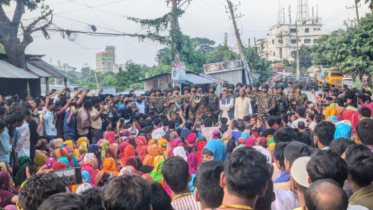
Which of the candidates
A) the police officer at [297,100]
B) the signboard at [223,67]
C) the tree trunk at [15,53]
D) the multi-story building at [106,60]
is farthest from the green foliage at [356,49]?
the multi-story building at [106,60]

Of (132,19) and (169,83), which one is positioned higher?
(132,19)

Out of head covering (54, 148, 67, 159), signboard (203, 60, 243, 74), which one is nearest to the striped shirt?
head covering (54, 148, 67, 159)

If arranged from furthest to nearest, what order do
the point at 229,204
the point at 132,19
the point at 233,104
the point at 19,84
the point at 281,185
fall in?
1. the point at 132,19
2. the point at 19,84
3. the point at 233,104
4. the point at 281,185
5. the point at 229,204

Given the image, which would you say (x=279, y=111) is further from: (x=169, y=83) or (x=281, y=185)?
(x=169, y=83)

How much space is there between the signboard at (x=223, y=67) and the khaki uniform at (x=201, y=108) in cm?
1738

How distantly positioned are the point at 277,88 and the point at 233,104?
4.64 ft

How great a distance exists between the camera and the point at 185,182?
337 cm

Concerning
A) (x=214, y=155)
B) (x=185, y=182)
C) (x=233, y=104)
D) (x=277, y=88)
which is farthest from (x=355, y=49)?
(x=185, y=182)

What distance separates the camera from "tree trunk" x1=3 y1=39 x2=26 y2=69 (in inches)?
685

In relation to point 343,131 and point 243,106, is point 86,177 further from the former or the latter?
point 243,106

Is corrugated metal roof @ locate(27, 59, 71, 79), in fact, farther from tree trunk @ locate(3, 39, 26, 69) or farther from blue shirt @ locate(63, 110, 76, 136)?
blue shirt @ locate(63, 110, 76, 136)

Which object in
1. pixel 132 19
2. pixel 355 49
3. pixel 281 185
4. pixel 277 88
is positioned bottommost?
pixel 281 185

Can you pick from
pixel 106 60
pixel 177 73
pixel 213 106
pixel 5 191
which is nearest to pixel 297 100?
pixel 213 106

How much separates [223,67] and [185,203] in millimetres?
25299
